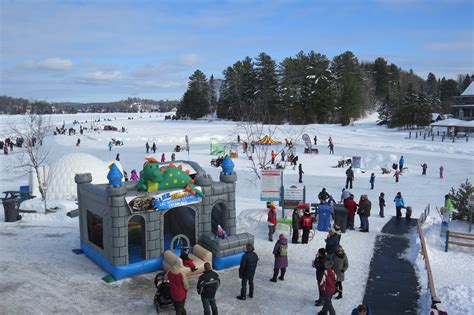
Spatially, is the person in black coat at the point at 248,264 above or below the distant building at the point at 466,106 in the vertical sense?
below

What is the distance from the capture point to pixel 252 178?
88.5 ft

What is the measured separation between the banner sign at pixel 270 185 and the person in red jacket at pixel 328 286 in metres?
6.82

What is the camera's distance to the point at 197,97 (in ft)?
285

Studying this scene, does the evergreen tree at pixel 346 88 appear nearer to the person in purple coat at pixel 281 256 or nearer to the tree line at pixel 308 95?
the tree line at pixel 308 95

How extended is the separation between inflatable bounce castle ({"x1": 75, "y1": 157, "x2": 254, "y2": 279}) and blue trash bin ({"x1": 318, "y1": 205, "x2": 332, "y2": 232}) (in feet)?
12.0

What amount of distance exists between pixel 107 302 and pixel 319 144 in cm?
3882

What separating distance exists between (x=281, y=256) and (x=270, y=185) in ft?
17.7

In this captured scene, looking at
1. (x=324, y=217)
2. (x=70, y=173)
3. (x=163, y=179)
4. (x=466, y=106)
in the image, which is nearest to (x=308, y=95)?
(x=466, y=106)

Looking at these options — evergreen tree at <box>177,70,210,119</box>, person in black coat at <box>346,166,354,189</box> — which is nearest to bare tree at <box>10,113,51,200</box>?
person in black coat at <box>346,166,354,189</box>

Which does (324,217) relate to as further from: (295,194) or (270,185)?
(270,185)

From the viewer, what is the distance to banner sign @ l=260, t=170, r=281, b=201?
15648 millimetres

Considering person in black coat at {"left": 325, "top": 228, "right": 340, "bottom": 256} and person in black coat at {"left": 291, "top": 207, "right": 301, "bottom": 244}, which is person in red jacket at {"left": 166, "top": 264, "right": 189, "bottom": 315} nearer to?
person in black coat at {"left": 325, "top": 228, "right": 340, "bottom": 256}

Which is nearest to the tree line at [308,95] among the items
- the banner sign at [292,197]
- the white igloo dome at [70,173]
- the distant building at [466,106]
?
the distant building at [466,106]

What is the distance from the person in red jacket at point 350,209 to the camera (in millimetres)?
15336
